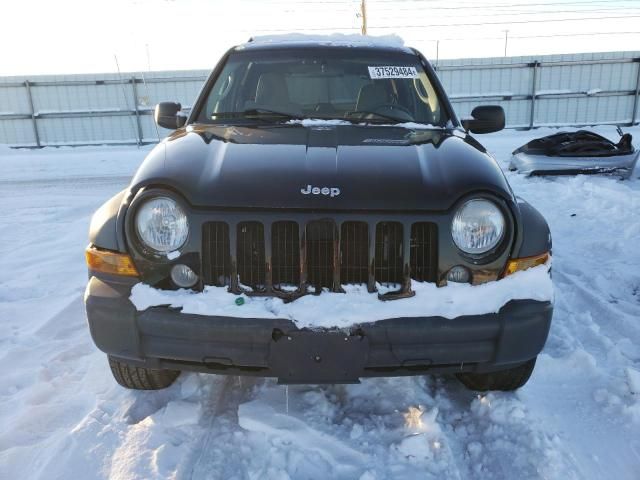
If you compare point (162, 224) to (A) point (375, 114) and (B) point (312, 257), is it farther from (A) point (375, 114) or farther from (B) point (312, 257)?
(A) point (375, 114)

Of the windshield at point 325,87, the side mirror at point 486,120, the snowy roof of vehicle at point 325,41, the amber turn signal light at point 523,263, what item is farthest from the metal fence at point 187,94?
the amber turn signal light at point 523,263

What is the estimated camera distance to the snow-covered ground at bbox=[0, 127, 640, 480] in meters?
2.07

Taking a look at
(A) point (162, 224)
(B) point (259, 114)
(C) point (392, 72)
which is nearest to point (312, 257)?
(A) point (162, 224)

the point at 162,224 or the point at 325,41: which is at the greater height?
the point at 325,41

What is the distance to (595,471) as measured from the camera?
2055mm

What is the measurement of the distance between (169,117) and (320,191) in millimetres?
2011

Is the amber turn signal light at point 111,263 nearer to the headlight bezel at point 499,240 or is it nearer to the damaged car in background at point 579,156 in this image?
the headlight bezel at point 499,240

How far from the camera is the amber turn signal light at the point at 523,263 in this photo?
220cm

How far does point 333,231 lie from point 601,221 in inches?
201

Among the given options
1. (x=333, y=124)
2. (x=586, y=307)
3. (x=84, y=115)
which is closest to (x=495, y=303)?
(x=333, y=124)

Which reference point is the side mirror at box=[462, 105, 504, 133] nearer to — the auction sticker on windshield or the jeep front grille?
the auction sticker on windshield

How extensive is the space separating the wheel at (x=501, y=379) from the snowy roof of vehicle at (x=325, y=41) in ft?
7.93

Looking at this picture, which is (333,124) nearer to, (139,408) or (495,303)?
(495,303)

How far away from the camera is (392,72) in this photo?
3555 mm
